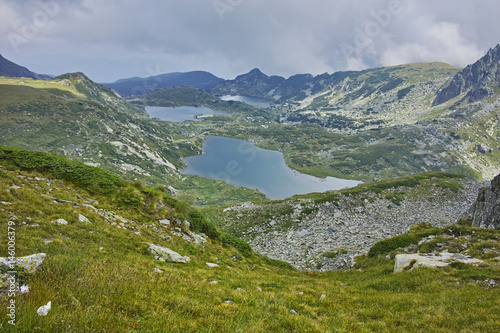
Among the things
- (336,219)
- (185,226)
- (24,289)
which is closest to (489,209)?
(336,219)

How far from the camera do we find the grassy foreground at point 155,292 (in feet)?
18.2

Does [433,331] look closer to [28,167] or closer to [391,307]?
[391,307]

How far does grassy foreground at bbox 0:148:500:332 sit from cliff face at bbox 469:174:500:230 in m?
24.4

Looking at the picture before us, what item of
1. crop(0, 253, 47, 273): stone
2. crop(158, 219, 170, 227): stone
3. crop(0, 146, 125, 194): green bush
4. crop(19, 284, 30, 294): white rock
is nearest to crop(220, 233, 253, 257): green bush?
crop(158, 219, 170, 227): stone

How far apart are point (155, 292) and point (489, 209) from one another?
45.7 meters

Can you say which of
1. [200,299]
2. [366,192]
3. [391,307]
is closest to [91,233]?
[200,299]

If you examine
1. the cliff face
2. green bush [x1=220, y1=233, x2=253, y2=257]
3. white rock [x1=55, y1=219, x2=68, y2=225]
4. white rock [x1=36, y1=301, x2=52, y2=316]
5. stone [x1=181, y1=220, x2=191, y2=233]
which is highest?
the cliff face

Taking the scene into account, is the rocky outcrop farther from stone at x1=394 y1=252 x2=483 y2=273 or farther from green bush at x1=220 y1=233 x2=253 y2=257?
stone at x1=394 y1=252 x2=483 y2=273

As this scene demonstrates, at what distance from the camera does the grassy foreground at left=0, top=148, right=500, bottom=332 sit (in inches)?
218

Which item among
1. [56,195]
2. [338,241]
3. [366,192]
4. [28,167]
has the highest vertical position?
[366,192]

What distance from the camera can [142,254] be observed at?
13.0 m

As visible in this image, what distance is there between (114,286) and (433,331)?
10.7m

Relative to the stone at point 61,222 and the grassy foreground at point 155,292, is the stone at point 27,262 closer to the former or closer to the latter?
the grassy foreground at point 155,292

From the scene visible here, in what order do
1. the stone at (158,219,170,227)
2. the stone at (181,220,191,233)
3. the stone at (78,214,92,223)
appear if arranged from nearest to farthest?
the stone at (78,214,92,223)
the stone at (158,219,170,227)
the stone at (181,220,191,233)
